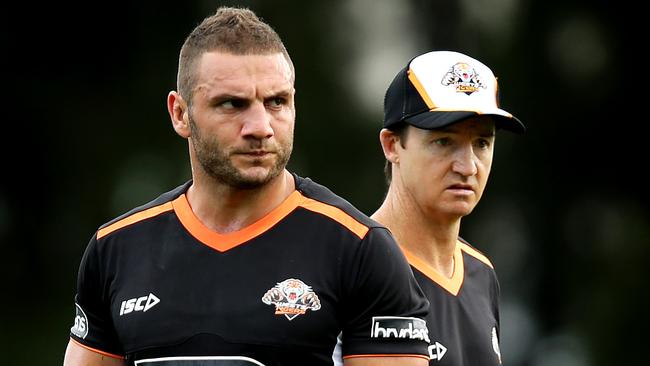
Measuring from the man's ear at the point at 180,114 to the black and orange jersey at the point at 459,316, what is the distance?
3.63ft

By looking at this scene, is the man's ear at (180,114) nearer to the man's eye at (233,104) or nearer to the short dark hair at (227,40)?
the short dark hair at (227,40)

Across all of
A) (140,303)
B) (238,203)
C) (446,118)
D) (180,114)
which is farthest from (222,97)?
(446,118)

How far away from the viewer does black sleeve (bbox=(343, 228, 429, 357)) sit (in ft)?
15.2

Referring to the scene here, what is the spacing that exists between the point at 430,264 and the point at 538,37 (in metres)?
7.02

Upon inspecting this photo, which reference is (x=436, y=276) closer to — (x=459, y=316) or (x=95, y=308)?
(x=459, y=316)

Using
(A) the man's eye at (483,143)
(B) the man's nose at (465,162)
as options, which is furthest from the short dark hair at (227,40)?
(A) the man's eye at (483,143)

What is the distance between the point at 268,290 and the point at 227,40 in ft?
2.98

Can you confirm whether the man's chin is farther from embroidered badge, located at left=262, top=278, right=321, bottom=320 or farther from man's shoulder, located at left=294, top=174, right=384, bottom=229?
embroidered badge, located at left=262, top=278, right=321, bottom=320

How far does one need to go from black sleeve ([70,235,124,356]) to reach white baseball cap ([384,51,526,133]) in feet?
4.62

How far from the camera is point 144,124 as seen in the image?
39.7 feet

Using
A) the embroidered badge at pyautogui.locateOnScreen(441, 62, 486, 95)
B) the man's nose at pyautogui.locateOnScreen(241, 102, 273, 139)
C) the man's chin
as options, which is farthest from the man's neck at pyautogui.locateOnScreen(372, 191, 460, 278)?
the man's nose at pyautogui.locateOnScreen(241, 102, 273, 139)

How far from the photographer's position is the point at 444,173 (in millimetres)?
5441

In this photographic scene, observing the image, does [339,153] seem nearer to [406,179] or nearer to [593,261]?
[593,261]

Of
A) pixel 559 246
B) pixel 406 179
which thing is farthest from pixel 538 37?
pixel 406 179
